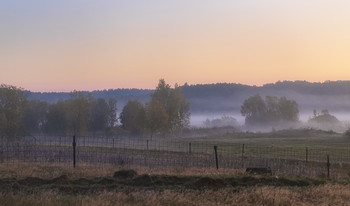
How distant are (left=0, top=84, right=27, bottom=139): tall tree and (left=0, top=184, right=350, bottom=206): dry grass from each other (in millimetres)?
67585

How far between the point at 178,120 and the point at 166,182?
88.2 m

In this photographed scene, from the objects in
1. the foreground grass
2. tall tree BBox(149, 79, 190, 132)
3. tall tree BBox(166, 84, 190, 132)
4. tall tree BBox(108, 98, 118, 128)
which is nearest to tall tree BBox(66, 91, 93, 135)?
tall tree BBox(149, 79, 190, 132)

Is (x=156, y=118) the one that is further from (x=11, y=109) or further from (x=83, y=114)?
(x=11, y=109)

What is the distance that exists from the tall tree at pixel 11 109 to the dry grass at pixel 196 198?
67585mm

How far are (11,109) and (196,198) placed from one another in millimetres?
70783

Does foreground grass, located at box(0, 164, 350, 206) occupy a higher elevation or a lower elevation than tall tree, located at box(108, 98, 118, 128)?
higher

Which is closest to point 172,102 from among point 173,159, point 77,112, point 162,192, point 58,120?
point 77,112

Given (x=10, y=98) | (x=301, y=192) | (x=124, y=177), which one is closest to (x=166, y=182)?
(x=124, y=177)

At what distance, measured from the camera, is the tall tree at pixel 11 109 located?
2862 inches

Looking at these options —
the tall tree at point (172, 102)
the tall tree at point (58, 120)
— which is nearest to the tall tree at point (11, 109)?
the tall tree at point (58, 120)

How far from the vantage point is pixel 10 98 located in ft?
246

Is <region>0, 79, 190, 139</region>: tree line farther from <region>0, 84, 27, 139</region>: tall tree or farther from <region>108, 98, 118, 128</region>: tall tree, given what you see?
<region>108, 98, 118, 128</region>: tall tree

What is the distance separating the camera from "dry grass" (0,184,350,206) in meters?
9.41

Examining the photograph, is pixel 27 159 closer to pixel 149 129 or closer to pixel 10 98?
pixel 10 98
